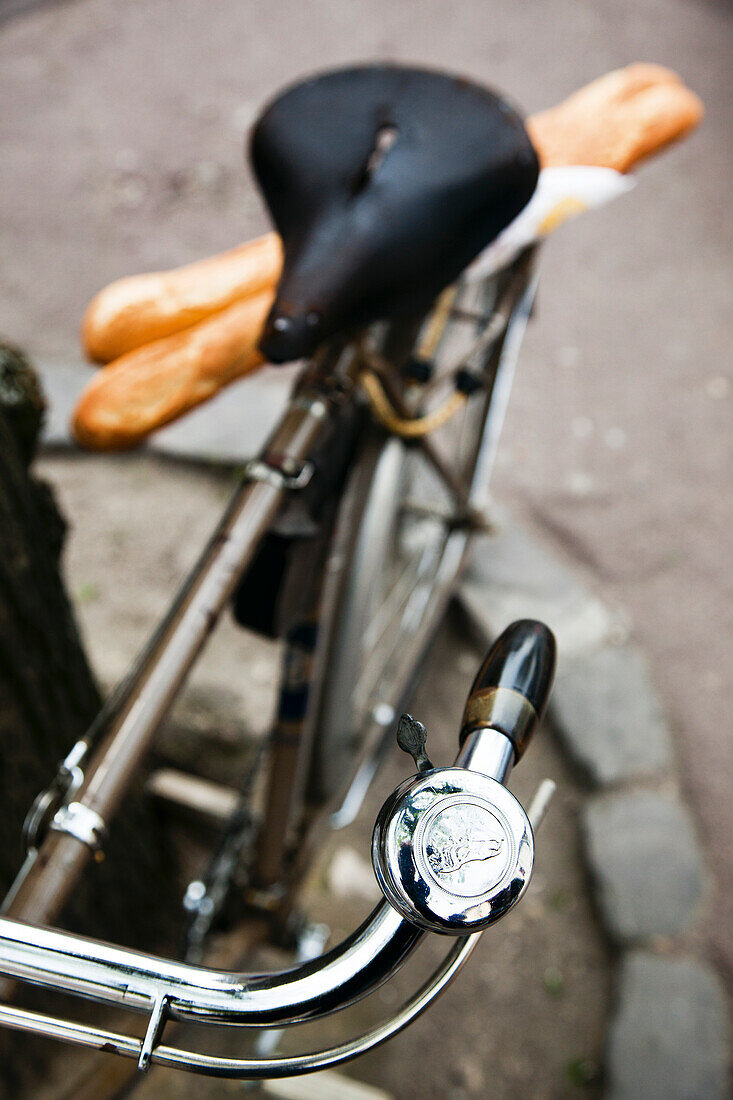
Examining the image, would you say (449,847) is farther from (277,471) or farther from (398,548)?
(398,548)

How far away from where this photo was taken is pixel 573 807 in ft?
6.54

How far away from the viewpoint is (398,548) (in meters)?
2.02

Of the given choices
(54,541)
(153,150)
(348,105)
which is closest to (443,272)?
(348,105)

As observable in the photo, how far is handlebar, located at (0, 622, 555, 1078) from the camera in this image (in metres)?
0.37

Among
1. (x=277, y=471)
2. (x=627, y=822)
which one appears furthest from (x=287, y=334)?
(x=627, y=822)

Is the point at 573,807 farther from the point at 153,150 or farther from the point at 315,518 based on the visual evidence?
the point at 153,150

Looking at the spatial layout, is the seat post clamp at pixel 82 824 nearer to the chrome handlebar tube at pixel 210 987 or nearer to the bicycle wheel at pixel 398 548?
the chrome handlebar tube at pixel 210 987

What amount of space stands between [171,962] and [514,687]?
0.23 metres

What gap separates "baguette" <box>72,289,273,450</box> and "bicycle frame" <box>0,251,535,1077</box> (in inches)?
4.0

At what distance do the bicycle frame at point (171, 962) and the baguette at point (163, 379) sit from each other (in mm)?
103

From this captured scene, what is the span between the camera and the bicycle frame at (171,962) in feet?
1.43

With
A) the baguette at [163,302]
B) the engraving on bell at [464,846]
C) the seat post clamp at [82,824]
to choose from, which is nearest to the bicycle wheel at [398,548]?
the baguette at [163,302]

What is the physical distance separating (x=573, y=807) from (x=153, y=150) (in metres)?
3.07

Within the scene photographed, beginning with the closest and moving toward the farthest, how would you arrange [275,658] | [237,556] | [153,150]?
[237,556], [275,658], [153,150]
